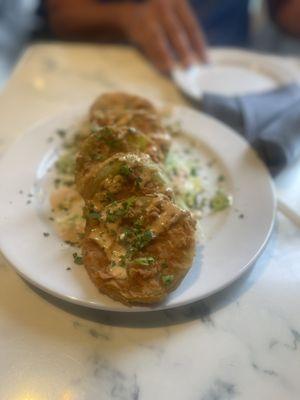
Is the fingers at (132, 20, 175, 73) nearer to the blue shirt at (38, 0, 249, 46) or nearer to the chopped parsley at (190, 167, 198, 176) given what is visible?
the blue shirt at (38, 0, 249, 46)

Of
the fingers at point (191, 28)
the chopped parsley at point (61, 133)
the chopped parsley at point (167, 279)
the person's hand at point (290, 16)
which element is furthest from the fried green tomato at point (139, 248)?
the person's hand at point (290, 16)

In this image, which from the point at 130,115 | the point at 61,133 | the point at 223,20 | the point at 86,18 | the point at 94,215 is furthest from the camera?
the point at 223,20

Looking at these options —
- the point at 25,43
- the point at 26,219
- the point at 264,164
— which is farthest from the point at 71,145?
the point at 25,43

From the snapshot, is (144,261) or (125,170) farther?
(125,170)

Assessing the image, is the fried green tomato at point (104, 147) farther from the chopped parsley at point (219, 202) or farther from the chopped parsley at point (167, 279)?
the chopped parsley at point (167, 279)

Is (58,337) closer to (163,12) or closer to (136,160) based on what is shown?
(136,160)

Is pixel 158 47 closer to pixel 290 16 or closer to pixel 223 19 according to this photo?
pixel 223 19

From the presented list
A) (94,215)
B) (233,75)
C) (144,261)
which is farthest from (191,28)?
(144,261)
